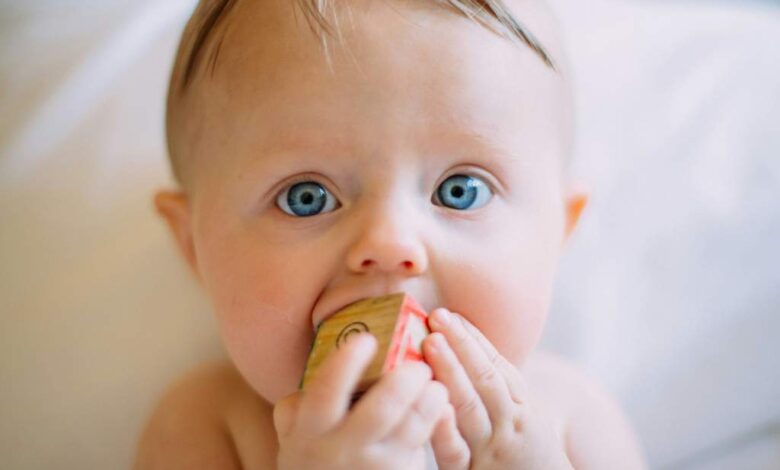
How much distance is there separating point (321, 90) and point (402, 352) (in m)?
0.27

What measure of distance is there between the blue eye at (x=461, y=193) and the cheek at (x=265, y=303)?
0.46ft

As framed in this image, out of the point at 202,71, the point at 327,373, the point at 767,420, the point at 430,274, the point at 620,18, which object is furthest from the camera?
the point at 620,18

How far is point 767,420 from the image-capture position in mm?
1229

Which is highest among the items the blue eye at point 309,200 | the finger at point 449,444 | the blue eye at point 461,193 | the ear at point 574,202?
the ear at point 574,202

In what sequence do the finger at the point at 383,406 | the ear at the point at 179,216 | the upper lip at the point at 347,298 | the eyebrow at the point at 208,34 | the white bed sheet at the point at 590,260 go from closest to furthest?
the finger at the point at 383,406, the upper lip at the point at 347,298, the eyebrow at the point at 208,34, the ear at the point at 179,216, the white bed sheet at the point at 590,260

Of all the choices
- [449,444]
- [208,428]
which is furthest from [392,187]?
[208,428]

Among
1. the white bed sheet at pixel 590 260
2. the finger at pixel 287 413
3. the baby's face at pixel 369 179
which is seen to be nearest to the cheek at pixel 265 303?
the baby's face at pixel 369 179

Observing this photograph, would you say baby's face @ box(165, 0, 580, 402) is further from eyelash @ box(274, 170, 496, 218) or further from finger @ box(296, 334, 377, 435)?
finger @ box(296, 334, 377, 435)

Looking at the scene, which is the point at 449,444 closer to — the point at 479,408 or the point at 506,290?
the point at 479,408

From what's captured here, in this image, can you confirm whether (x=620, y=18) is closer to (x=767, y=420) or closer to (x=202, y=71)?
(x=767, y=420)

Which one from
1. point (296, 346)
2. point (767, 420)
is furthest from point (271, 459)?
point (767, 420)

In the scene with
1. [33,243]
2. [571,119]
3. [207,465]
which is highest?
[571,119]

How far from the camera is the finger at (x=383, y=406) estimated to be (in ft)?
2.26

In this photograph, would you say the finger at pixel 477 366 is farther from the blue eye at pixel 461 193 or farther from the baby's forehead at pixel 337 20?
the baby's forehead at pixel 337 20
